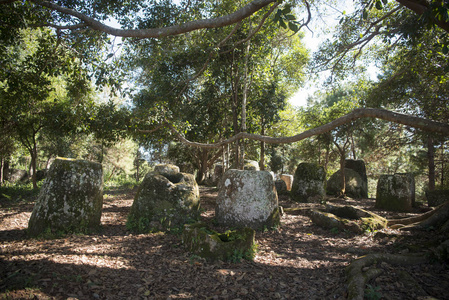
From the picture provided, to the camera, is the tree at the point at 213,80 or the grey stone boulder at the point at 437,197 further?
the grey stone boulder at the point at 437,197

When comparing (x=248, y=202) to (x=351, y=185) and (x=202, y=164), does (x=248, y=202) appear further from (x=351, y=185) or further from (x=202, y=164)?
(x=202, y=164)

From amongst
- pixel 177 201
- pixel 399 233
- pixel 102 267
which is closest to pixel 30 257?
pixel 102 267

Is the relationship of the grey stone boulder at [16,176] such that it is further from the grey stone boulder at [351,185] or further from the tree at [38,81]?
the grey stone boulder at [351,185]

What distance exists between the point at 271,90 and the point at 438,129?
23.9 feet

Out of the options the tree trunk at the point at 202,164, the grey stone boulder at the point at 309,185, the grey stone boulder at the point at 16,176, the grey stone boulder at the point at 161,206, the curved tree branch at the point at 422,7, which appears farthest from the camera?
the grey stone boulder at the point at 16,176

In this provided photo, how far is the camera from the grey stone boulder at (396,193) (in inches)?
354

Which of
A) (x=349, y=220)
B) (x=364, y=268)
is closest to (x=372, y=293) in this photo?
(x=364, y=268)

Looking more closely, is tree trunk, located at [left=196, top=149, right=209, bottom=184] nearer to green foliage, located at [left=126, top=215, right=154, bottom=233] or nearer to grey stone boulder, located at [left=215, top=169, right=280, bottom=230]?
grey stone boulder, located at [left=215, top=169, right=280, bottom=230]

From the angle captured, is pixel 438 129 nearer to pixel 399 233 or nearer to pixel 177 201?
pixel 399 233

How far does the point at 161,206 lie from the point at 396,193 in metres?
8.33

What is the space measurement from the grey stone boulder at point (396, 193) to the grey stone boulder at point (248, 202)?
5.27 m

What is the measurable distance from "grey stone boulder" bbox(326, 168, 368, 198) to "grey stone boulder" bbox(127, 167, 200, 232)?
9.74 m

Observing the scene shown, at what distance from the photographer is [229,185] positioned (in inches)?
257

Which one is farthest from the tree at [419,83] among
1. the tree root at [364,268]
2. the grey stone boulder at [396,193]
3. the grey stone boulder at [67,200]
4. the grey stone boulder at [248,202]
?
the grey stone boulder at [67,200]
